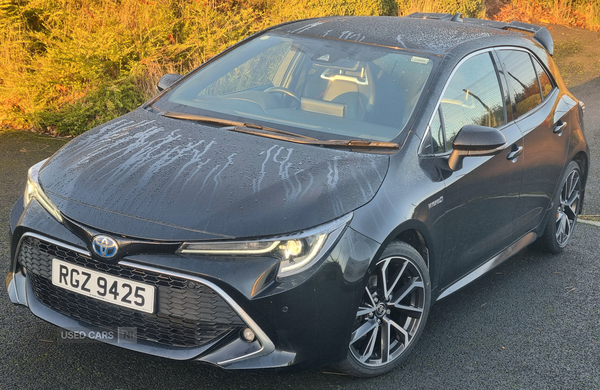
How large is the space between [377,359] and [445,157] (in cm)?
111

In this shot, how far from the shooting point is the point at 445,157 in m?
3.65

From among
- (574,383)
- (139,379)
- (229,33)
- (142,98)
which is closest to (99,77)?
(142,98)

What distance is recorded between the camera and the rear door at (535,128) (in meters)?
4.43

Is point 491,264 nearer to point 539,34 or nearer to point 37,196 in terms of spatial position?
point 539,34

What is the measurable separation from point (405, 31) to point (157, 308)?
2496 mm

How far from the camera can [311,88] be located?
4.23m

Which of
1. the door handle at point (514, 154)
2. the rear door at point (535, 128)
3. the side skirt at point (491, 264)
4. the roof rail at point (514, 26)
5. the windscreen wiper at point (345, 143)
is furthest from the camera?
the roof rail at point (514, 26)

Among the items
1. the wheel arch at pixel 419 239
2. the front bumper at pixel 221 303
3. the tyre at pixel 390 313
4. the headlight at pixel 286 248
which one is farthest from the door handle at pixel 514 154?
the headlight at pixel 286 248

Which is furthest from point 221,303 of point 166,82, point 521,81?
point 521,81

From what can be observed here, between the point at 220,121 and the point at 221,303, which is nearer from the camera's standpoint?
the point at 221,303

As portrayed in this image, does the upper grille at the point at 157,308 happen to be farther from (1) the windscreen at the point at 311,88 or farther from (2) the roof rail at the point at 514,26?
(2) the roof rail at the point at 514,26

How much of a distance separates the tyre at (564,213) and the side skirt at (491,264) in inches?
10.2

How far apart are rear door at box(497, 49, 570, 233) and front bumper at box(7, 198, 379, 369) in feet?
6.15

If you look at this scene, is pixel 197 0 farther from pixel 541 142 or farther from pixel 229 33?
pixel 541 142
